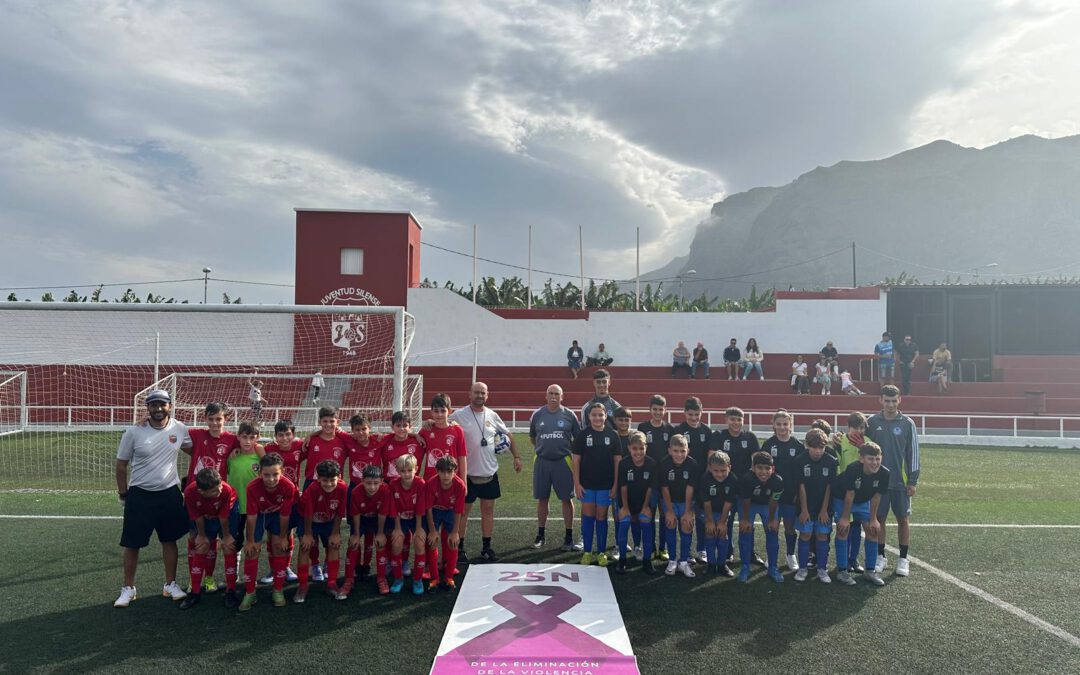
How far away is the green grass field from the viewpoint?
13.4ft

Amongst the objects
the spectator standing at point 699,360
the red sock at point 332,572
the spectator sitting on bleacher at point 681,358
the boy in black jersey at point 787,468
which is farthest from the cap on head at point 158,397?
the spectator standing at point 699,360

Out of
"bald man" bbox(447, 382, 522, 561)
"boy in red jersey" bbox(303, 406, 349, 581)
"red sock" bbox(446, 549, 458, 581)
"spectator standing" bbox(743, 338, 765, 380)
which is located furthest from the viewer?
"spectator standing" bbox(743, 338, 765, 380)

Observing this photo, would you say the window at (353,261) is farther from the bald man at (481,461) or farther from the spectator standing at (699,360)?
the bald man at (481,461)

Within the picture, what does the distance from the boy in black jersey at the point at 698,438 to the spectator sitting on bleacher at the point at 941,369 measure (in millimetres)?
16422

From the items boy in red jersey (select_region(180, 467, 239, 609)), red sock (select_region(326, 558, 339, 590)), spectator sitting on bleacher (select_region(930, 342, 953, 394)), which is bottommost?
red sock (select_region(326, 558, 339, 590))

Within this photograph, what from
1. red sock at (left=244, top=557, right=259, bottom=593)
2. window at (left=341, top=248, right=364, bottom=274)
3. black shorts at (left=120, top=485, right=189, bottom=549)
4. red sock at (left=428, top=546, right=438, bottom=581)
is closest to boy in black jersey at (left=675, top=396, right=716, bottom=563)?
red sock at (left=428, top=546, right=438, bottom=581)

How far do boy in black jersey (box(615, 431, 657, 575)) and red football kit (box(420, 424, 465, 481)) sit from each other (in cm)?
152

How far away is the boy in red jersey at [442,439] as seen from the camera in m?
5.76

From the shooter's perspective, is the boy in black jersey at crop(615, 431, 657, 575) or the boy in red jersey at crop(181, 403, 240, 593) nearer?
the boy in red jersey at crop(181, 403, 240, 593)

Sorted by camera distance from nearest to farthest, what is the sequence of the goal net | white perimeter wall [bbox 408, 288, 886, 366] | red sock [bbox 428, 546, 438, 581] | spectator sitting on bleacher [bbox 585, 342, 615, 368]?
red sock [bbox 428, 546, 438, 581]
the goal net
spectator sitting on bleacher [bbox 585, 342, 615, 368]
white perimeter wall [bbox 408, 288, 886, 366]

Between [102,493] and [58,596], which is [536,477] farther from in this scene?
[102,493]

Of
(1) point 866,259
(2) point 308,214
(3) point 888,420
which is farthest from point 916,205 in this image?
(3) point 888,420

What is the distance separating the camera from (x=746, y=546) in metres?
5.68

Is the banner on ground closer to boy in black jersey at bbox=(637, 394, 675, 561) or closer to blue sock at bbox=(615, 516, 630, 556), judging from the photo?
blue sock at bbox=(615, 516, 630, 556)
